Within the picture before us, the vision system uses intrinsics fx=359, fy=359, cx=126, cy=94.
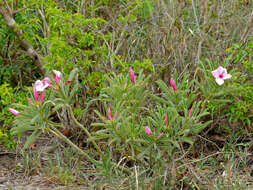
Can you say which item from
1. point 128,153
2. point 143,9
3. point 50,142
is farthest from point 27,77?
point 128,153

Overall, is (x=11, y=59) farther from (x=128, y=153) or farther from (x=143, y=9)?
(x=128, y=153)

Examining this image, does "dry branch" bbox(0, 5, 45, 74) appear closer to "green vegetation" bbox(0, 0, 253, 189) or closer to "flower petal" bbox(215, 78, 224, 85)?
"green vegetation" bbox(0, 0, 253, 189)

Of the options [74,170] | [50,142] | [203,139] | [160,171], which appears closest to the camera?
[160,171]

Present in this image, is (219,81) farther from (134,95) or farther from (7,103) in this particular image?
(7,103)

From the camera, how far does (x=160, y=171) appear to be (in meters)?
2.47

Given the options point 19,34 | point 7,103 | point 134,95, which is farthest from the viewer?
point 19,34

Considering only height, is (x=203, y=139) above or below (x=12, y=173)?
above

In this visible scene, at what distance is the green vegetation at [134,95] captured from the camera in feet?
7.48

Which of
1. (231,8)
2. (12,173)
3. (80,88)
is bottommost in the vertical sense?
(12,173)

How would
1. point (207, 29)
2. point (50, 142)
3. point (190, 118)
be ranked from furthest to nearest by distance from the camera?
1. point (207, 29)
2. point (50, 142)
3. point (190, 118)

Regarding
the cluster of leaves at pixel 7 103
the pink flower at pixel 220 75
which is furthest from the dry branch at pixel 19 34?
the pink flower at pixel 220 75

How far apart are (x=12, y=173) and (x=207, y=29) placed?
7.85 feet

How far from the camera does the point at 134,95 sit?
7.89 feet

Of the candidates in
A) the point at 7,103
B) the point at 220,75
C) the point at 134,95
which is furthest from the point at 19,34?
the point at 220,75
